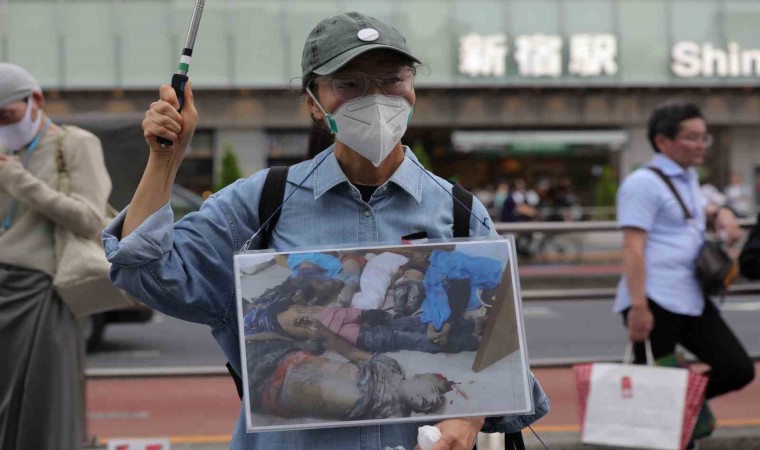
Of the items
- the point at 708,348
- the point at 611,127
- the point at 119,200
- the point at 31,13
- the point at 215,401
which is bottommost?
the point at 215,401

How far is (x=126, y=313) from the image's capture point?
10.8 metres

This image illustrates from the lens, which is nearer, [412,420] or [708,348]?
[412,420]

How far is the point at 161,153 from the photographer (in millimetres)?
2119

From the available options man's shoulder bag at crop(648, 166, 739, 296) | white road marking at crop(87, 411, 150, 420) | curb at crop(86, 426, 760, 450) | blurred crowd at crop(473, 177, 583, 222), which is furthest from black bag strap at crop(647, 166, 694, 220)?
blurred crowd at crop(473, 177, 583, 222)

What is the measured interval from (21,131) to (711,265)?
3.08 metres

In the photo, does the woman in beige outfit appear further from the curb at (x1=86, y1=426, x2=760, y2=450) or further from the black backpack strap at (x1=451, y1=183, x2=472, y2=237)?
the black backpack strap at (x1=451, y1=183, x2=472, y2=237)

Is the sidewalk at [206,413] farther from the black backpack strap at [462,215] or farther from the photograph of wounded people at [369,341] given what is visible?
the photograph of wounded people at [369,341]

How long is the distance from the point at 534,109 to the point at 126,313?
84.6 feet

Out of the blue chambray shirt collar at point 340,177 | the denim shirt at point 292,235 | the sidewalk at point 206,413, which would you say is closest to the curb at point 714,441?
the sidewalk at point 206,413

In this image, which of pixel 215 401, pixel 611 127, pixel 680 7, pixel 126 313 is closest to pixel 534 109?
pixel 611 127

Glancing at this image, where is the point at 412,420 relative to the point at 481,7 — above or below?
below

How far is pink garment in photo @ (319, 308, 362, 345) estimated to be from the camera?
2.06 metres

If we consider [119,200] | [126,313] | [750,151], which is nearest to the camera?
[119,200]

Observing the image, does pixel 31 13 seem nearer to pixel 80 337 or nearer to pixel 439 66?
pixel 439 66
